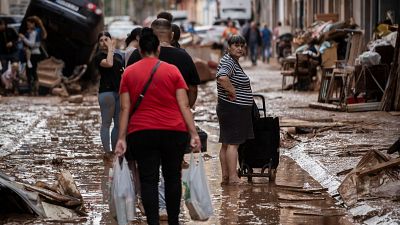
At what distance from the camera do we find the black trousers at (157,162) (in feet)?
26.8

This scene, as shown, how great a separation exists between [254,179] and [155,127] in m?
4.07

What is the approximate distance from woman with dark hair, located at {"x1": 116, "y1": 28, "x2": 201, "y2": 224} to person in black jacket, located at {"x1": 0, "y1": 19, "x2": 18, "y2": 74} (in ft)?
64.0

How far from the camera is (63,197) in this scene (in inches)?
388

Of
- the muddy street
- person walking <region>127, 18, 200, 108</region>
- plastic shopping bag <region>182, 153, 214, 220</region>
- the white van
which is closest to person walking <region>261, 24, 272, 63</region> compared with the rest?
the white van

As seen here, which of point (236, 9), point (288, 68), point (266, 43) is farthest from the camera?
point (236, 9)

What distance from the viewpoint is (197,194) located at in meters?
8.35

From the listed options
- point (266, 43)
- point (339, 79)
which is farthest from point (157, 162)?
point (266, 43)

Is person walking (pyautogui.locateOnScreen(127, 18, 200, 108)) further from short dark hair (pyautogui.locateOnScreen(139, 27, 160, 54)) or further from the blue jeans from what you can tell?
the blue jeans

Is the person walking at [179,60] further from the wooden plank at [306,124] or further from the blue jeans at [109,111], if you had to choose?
the wooden plank at [306,124]

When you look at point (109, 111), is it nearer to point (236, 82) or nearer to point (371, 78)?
point (236, 82)

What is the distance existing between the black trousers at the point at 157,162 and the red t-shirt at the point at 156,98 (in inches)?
2.4

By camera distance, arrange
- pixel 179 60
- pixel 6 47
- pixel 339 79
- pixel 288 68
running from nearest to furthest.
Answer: pixel 179 60, pixel 339 79, pixel 6 47, pixel 288 68

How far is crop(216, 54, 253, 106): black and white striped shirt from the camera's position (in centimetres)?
1119

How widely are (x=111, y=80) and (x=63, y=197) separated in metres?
3.55
